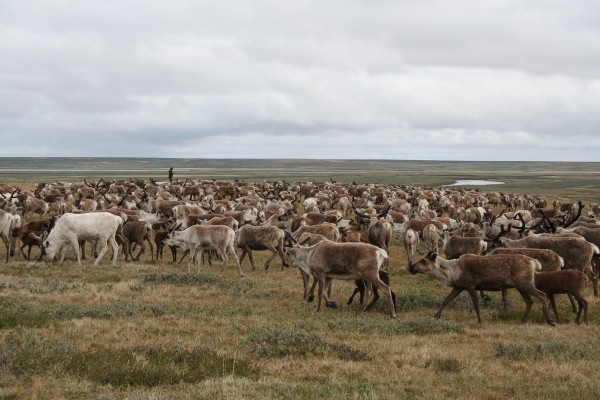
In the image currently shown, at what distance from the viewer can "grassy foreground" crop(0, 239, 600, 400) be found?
8.32 metres

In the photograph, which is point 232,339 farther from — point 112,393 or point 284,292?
point 284,292

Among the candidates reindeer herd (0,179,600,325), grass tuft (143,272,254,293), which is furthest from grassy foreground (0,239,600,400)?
reindeer herd (0,179,600,325)

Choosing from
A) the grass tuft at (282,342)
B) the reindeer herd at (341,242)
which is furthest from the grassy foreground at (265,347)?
the reindeer herd at (341,242)

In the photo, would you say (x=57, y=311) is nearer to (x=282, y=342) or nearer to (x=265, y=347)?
(x=265, y=347)

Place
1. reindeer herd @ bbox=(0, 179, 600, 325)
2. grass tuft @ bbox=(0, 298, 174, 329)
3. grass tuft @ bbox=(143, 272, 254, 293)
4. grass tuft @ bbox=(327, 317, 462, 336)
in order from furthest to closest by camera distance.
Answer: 1. grass tuft @ bbox=(143, 272, 254, 293)
2. reindeer herd @ bbox=(0, 179, 600, 325)
3. grass tuft @ bbox=(327, 317, 462, 336)
4. grass tuft @ bbox=(0, 298, 174, 329)

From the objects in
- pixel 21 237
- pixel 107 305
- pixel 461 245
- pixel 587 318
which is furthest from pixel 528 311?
pixel 21 237

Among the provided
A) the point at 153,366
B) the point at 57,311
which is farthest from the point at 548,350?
the point at 57,311

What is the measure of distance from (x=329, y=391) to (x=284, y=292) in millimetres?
8380

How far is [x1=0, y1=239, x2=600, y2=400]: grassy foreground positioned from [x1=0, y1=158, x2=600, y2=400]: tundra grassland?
0.03 metres

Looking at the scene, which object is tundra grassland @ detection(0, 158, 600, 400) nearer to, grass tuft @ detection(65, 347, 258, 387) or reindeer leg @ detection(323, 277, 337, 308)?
grass tuft @ detection(65, 347, 258, 387)

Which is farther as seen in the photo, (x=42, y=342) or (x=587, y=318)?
(x=587, y=318)

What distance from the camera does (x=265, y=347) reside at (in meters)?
10.3

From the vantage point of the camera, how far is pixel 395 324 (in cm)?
1259

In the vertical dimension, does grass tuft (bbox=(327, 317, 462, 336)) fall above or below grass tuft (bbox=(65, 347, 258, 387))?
below
